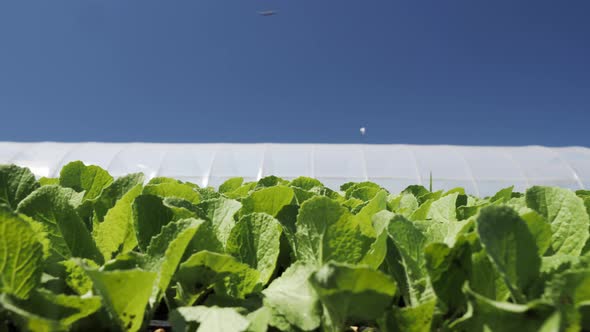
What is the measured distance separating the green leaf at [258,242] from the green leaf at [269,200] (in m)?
0.11

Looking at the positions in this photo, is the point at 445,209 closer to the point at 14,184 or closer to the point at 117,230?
the point at 117,230

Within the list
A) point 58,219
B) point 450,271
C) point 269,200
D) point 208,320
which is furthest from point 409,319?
point 58,219

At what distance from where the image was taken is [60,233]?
0.52m

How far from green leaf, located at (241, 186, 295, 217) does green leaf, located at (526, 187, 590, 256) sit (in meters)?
0.30

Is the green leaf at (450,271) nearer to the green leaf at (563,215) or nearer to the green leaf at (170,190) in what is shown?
the green leaf at (563,215)

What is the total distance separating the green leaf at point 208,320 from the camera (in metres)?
0.38

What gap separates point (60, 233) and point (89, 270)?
207 millimetres

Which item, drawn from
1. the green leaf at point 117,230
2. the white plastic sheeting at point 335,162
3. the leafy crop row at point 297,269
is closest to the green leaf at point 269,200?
the leafy crop row at point 297,269

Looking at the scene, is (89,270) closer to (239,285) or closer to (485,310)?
(239,285)

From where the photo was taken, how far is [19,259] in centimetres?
39

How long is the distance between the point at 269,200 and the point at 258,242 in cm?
12

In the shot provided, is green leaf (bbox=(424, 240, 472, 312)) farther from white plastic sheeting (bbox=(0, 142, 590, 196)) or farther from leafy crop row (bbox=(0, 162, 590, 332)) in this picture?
white plastic sheeting (bbox=(0, 142, 590, 196))

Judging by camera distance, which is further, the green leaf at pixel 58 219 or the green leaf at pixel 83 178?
the green leaf at pixel 83 178

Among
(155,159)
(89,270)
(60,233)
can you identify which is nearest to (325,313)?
(89,270)
